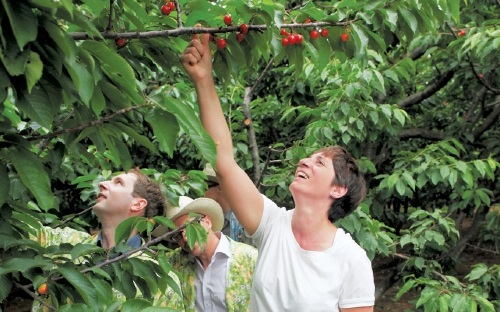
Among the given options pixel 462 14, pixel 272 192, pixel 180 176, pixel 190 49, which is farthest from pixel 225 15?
pixel 462 14

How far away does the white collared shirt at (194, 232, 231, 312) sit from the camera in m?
3.07

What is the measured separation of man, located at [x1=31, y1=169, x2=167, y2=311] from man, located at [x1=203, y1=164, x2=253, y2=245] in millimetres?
741

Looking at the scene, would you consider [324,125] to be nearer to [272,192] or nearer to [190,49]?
[272,192]

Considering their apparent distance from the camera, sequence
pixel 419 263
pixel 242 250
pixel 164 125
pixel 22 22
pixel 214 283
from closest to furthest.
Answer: pixel 22 22, pixel 164 125, pixel 214 283, pixel 242 250, pixel 419 263

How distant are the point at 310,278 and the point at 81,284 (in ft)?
3.50

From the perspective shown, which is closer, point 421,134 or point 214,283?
point 214,283

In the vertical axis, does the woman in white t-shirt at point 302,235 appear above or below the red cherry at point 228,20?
below

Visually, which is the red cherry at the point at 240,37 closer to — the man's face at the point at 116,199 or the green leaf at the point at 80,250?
the green leaf at the point at 80,250

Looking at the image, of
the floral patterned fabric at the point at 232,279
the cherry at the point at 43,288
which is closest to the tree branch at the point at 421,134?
the floral patterned fabric at the point at 232,279

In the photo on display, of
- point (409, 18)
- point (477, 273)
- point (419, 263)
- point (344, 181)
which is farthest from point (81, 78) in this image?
point (477, 273)

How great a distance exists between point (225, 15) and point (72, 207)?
4902mm

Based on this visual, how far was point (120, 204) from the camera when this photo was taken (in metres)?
3.34

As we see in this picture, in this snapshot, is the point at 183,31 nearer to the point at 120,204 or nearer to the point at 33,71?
the point at 33,71

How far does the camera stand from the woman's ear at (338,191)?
2881 millimetres
